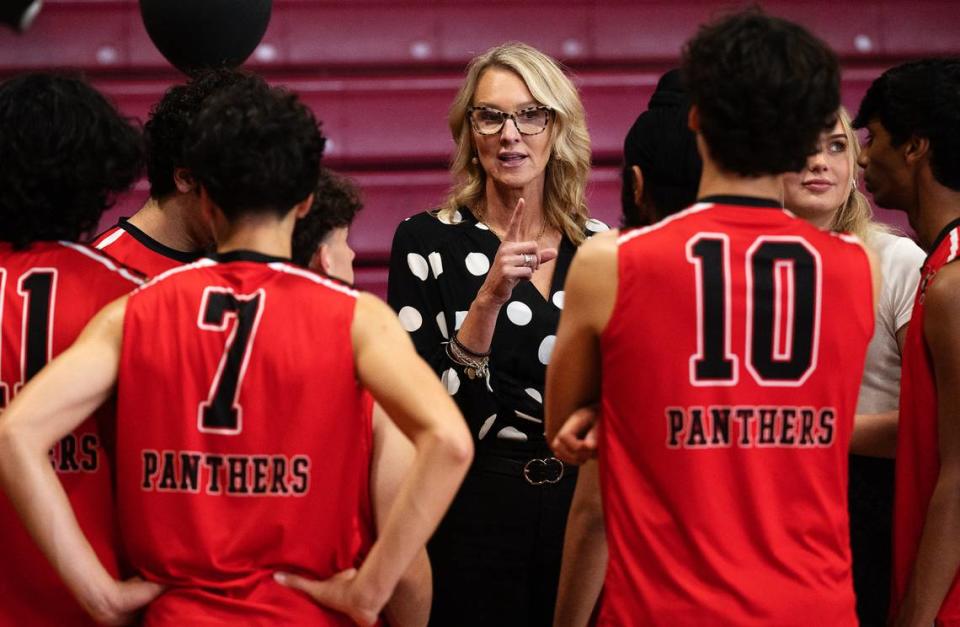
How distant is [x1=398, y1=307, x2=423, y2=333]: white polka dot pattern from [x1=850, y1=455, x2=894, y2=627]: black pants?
85 cm

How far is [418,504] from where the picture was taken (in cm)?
144

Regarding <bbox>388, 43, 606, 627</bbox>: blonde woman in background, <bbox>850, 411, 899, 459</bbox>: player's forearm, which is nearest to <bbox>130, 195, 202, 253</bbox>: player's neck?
<bbox>388, 43, 606, 627</bbox>: blonde woman in background

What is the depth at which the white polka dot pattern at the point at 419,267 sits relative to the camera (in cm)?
228

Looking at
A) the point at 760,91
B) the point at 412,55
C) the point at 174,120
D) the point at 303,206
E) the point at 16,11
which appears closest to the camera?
the point at 760,91

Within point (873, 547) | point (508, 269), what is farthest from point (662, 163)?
point (873, 547)

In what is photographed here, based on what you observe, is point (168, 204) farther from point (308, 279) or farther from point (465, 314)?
point (308, 279)

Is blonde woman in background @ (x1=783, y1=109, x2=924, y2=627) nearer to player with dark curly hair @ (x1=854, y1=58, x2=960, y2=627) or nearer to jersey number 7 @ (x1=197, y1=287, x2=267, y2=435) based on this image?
player with dark curly hair @ (x1=854, y1=58, x2=960, y2=627)

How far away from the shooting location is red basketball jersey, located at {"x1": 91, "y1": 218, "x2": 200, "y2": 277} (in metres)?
2.15

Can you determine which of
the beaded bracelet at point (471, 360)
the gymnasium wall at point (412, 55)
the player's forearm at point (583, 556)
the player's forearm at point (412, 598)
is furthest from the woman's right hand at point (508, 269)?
the gymnasium wall at point (412, 55)

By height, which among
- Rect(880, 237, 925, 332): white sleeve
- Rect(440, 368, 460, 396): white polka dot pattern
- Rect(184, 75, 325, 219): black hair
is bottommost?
Rect(440, 368, 460, 396): white polka dot pattern

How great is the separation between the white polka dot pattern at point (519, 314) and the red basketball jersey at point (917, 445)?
2.20ft

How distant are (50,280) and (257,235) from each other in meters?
0.30

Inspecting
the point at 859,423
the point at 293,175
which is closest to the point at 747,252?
the point at 293,175

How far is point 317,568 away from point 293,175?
49 centimetres
